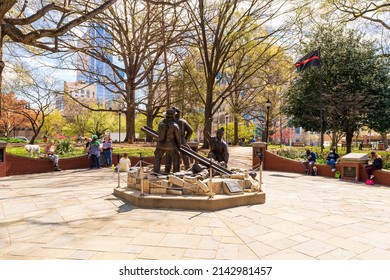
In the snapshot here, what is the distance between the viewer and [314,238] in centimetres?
480

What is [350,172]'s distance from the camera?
1334 centimetres

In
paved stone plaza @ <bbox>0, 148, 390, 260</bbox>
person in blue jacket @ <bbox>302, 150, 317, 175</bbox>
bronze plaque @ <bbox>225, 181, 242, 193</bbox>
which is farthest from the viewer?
person in blue jacket @ <bbox>302, 150, 317, 175</bbox>

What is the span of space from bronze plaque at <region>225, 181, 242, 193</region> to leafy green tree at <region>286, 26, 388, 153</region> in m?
15.7

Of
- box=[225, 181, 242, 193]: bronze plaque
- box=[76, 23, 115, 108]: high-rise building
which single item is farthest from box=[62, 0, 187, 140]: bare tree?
box=[225, 181, 242, 193]: bronze plaque

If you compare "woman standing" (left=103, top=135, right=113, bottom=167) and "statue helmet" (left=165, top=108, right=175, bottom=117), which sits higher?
"statue helmet" (left=165, top=108, right=175, bottom=117)

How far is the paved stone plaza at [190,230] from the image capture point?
13.6 feet

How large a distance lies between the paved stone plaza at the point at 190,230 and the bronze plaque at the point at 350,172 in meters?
Answer: 5.37

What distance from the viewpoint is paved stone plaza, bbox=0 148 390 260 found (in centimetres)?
415

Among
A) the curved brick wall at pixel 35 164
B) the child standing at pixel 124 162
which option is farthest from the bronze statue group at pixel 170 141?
the curved brick wall at pixel 35 164

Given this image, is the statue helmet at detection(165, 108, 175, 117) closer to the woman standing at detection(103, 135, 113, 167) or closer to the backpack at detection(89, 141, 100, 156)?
the backpack at detection(89, 141, 100, 156)

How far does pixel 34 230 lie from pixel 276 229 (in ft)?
15.0

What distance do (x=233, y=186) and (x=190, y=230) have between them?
2.55 meters

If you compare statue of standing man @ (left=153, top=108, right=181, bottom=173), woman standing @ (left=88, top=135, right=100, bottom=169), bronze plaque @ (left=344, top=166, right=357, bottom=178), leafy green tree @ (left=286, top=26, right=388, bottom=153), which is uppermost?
leafy green tree @ (left=286, top=26, right=388, bottom=153)
